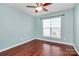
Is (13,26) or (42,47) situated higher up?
→ (13,26)

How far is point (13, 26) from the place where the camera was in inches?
55.9

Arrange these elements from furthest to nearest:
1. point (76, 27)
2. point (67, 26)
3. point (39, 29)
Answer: point (39, 29) < point (67, 26) < point (76, 27)

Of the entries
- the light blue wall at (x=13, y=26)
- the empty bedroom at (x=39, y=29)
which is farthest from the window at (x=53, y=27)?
the light blue wall at (x=13, y=26)

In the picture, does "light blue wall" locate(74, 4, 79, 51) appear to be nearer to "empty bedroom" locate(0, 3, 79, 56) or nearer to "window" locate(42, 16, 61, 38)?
"empty bedroom" locate(0, 3, 79, 56)

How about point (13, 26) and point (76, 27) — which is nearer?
point (76, 27)

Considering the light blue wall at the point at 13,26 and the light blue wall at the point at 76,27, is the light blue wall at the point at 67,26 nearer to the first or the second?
the light blue wall at the point at 76,27

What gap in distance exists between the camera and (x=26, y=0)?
3.19ft

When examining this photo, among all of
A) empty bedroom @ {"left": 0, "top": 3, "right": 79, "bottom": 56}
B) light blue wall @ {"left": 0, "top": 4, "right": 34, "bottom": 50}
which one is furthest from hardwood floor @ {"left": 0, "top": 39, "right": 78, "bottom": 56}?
light blue wall @ {"left": 0, "top": 4, "right": 34, "bottom": 50}

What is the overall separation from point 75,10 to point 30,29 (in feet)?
2.98

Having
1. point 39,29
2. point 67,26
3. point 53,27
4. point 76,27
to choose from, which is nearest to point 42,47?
point 39,29

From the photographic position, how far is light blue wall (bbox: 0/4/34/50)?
4.62 feet

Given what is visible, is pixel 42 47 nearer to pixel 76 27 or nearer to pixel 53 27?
pixel 53 27

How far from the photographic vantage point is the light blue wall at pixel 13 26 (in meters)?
1.41

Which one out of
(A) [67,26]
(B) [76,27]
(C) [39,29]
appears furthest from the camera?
(C) [39,29]
